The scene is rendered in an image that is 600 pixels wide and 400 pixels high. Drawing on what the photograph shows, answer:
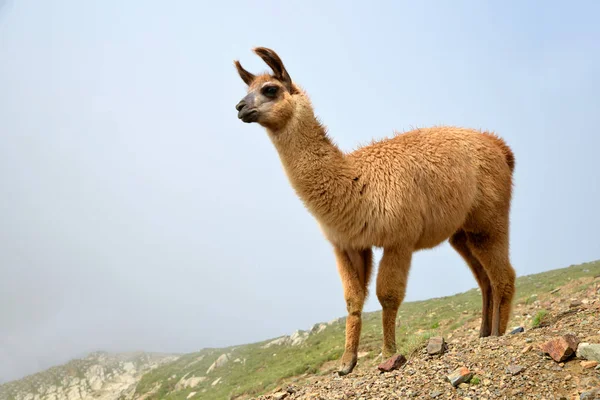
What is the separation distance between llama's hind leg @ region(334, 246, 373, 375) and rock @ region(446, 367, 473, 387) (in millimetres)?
1820

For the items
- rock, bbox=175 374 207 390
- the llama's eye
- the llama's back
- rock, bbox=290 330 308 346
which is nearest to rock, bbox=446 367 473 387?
the llama's back

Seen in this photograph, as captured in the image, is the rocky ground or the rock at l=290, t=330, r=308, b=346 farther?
the rock at l=290, t=330, r=308, b=346

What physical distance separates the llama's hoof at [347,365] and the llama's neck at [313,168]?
2008mm

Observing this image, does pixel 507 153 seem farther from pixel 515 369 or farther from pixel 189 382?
pixel 189 382

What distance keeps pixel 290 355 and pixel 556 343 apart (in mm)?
18175

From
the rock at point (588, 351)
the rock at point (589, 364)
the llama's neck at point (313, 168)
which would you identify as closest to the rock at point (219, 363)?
the llama's neck at point (313, 168)

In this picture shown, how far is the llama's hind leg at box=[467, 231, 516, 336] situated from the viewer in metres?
8.45

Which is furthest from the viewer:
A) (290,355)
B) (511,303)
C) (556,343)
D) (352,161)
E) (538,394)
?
(290,355)

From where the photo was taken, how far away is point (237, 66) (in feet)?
26.0

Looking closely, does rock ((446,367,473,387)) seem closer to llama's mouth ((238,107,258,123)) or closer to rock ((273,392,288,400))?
rock ((273,392,288,400))

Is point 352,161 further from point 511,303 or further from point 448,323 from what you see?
point 448,323

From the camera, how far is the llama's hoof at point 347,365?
283 inches

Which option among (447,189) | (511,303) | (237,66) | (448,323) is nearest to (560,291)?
(448,323)

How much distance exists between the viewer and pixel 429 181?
25.0 feet
